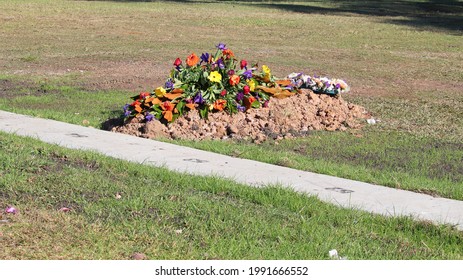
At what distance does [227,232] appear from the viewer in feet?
20.3

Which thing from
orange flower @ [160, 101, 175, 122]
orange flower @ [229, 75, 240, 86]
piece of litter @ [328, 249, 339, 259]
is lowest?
orange flower @ [160, 101, 175, 122]

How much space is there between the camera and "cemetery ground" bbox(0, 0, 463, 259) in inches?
235

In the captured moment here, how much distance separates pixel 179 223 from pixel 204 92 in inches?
189

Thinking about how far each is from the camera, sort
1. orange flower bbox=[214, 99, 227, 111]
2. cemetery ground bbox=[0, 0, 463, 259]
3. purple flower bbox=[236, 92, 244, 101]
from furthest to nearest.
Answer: purple flower bbox=[236, 92, 244, 101]
orange flower bbox=[214, 99, 227, 111]
cemetery ground bbox=[0, 0, 463, 259]

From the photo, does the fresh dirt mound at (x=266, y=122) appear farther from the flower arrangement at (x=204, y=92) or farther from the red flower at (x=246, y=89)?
the red flower at (x=246, y=89)

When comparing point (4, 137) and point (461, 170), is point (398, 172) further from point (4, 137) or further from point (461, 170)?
point (4, 137)

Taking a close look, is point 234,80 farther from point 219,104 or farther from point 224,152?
point 224,152

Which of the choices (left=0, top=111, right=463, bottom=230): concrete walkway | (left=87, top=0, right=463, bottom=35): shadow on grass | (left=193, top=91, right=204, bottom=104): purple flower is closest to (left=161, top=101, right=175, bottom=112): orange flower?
(left=193, top=91, right=204, bottom=104): purple flower

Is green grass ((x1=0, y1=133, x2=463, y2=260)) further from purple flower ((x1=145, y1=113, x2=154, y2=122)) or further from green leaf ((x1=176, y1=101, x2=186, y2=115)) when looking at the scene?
green leaf ((x1=176, y1=101, x2=186, y2=115))

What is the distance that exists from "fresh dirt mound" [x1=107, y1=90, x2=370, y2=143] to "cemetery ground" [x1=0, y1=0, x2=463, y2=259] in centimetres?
31

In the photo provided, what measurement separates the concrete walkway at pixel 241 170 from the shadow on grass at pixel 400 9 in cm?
2148

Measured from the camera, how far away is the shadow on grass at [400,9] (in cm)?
3347

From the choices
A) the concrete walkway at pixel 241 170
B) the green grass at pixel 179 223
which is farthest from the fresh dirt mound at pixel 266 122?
the green grass at pixel 179 223

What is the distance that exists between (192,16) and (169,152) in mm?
24711
